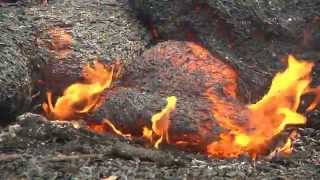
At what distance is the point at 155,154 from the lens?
435cm

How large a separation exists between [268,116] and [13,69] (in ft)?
7.50

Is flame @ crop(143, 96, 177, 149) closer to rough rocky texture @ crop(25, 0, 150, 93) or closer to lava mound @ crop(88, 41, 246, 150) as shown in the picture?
lava mound @ crop(88, 41, 246, 150)

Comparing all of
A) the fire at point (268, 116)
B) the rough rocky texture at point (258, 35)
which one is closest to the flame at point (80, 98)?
the fire at point (268, 116)

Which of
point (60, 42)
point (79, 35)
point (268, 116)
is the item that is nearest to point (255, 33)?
point (268, 116)

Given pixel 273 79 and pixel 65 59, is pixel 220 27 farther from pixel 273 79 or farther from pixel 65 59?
pixel 65 59

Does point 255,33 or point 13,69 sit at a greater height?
point 255,33

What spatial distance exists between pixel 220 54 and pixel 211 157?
1396 mm

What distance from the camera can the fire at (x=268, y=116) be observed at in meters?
4.73

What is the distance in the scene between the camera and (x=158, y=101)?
→ 4.97 metres

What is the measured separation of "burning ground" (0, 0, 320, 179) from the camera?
4254mm

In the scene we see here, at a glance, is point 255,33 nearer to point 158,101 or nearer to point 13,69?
point 158,101

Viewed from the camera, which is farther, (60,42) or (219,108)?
(60,42)

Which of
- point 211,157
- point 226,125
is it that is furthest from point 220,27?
point 211,157

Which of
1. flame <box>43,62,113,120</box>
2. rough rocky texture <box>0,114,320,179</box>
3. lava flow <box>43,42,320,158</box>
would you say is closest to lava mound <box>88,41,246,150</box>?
lava flow <box>43,42,320,158</box>
